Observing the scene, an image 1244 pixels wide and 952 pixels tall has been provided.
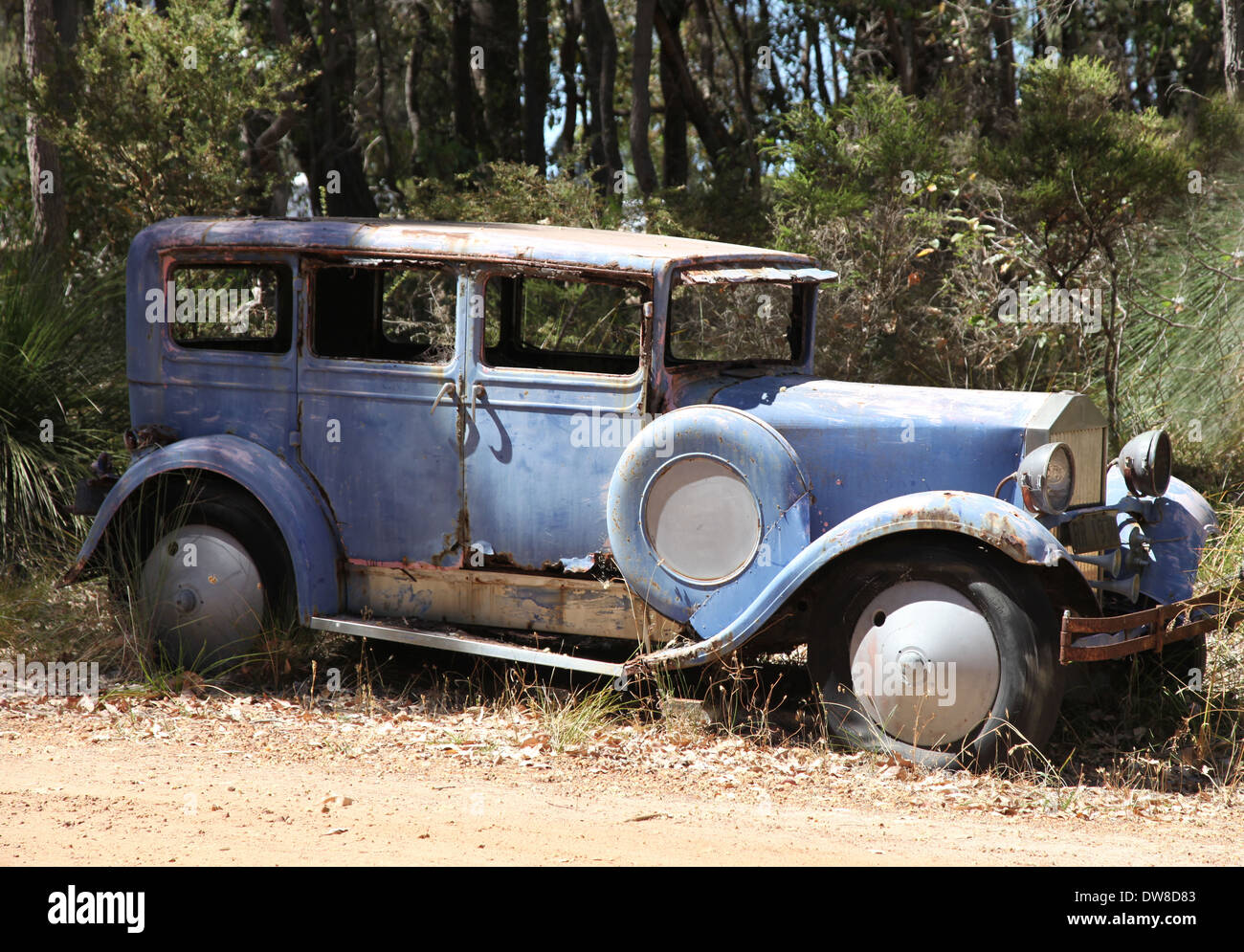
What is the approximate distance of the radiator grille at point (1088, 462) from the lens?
4.60 meters

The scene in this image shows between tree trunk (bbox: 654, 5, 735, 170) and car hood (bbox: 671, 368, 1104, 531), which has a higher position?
tree trunk (bbox: 654, 5, 735, 170)

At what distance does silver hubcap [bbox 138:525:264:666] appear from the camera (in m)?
5.35

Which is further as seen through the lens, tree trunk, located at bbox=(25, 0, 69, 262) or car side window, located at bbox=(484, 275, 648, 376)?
tree trunk, located at bbox=(25, 0, 69, 262)

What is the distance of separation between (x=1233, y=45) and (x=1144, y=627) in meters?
6.44

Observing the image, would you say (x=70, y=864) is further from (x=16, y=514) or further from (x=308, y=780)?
(x=16, y=514)

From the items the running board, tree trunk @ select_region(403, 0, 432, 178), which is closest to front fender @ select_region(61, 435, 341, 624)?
the running board

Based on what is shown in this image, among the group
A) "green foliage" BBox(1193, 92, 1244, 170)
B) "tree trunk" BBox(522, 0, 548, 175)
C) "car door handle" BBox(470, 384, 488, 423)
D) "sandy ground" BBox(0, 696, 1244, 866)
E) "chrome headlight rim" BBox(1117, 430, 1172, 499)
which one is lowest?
"sandy ground" BBox(0, 696, 1244, 866)

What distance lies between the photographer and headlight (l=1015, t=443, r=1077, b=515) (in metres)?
4.31

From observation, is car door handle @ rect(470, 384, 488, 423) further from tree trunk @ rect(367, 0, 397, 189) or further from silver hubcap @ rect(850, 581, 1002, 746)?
tree trunk @ rect(367, 0, 397, 189)

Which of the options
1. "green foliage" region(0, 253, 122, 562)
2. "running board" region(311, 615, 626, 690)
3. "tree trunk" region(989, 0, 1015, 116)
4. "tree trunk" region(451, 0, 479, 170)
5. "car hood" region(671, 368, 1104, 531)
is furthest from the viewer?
"tree trunk" region(451, 0, 479, 170)

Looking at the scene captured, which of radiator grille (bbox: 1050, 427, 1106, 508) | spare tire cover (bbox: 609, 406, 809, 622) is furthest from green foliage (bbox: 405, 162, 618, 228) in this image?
radiator grille (bbox: 1050, 427, 1106, 508)

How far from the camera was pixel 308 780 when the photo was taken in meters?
4.26

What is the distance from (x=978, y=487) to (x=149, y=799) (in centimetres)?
312

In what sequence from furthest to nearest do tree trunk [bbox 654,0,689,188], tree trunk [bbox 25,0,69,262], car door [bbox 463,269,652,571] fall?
tree trunk [bbox 654,0,689,188], tree trunk [bbox 25,0,69,262], car door [bbox 463,269,652,571]
